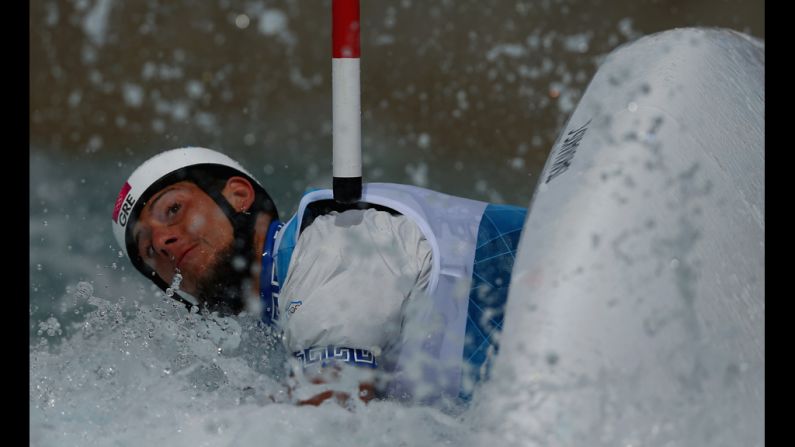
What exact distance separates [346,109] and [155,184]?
550 millimetres

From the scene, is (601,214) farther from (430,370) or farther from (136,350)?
(136,350)

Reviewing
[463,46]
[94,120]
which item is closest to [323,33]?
[463,46]

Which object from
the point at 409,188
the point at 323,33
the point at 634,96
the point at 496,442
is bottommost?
the point at 496,442

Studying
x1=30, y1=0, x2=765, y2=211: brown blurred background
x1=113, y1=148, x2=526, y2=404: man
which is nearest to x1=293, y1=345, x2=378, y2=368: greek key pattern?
x1=113, y1=148, x2=526, y2=404: man

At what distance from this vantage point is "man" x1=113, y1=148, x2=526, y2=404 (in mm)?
1890

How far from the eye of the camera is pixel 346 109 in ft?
6.81

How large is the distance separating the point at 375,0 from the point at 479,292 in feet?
8.87

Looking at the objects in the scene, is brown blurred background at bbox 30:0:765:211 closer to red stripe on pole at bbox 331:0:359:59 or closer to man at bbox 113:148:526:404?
man at bbox 113:148:526:404

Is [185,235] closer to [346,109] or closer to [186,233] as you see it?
[186,233]

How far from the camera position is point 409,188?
7.26 feet

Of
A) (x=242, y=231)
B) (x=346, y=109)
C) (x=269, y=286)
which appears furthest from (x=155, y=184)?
(x=346, y=109)

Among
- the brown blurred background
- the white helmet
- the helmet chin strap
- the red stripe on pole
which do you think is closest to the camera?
the red stripe on pole

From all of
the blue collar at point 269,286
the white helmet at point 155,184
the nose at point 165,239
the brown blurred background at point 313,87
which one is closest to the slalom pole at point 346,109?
the blue collar at point 269,286

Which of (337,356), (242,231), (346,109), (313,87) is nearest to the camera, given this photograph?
(337,356)
